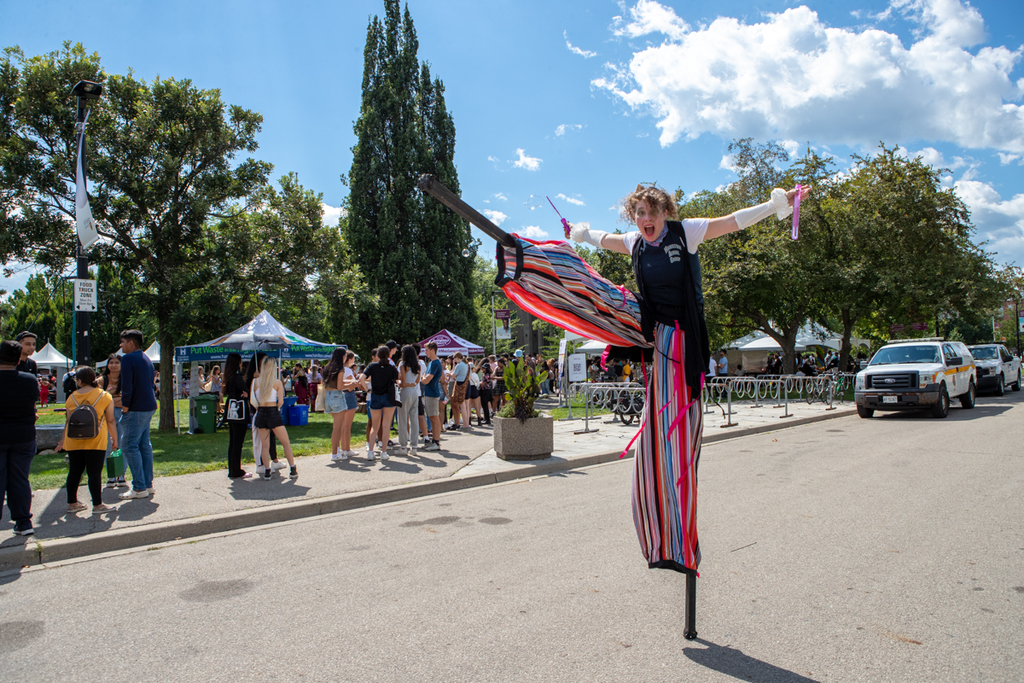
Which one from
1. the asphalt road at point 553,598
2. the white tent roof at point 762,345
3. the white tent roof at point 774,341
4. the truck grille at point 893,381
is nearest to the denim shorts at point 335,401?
the asphalt road at point 553,598

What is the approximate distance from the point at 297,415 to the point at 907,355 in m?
15.6

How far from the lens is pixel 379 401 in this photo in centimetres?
1013

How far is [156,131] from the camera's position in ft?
46.8

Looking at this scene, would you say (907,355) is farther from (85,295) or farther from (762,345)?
(85,295)

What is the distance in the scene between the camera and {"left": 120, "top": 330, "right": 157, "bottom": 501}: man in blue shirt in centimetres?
723

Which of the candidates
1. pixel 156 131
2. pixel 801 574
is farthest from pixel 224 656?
pixel 156 131

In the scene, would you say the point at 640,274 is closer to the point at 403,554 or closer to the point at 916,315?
the point at 403,554

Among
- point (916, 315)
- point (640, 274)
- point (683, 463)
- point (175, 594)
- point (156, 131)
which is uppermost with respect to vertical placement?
point (156, 131)

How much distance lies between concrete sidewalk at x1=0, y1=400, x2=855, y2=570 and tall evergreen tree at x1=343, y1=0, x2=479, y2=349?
20.9m

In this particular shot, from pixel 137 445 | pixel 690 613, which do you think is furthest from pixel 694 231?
pixel 137 445

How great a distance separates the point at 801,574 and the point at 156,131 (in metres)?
15.1

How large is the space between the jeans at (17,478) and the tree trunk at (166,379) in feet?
33.5

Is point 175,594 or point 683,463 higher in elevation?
point 683,463

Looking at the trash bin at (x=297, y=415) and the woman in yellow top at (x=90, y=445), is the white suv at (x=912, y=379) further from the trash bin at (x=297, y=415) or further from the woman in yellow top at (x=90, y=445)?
the woman in yellow top at (x=90, y=445)
